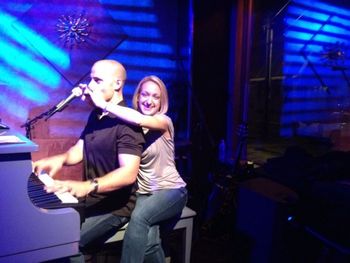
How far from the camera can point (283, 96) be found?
3.33 m

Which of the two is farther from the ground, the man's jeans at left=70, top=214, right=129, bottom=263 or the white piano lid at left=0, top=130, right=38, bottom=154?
the white piano lid at left=0, top=130, right=38, bottom=154

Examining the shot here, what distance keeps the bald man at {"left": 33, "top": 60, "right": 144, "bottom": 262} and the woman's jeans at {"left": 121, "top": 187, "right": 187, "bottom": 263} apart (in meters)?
0.09

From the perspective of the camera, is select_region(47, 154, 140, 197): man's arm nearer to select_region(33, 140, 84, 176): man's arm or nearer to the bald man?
the bald man

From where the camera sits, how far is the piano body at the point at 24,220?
4.12 feet

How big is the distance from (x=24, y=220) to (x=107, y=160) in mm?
541

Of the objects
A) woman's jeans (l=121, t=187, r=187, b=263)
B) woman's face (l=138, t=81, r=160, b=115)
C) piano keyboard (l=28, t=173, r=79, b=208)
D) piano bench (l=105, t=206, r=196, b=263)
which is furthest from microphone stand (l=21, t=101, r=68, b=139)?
piano bench (l=105, t=206, r=196, b=263)

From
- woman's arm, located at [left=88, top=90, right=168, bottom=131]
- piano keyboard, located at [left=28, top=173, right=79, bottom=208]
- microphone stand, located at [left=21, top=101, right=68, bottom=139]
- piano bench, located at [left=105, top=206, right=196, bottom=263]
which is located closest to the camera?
piano keyboard, located at [left=28, top=173, right=79, bottom=208]

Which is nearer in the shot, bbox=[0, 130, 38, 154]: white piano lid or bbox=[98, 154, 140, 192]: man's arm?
bbox=[0, 130, 38, 154]: white piano lid

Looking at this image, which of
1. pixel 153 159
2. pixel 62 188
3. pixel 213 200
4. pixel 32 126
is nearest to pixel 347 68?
pixel 213 200

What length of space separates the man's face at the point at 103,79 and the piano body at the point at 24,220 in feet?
1.78

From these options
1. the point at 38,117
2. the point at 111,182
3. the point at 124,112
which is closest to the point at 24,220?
the point at 111,182

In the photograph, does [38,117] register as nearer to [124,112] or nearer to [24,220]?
[124,112]

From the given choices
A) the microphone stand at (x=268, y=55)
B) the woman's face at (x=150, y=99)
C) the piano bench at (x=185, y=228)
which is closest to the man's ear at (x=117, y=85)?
the woman's face at (x=150, y=99)

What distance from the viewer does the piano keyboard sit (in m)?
1.42
